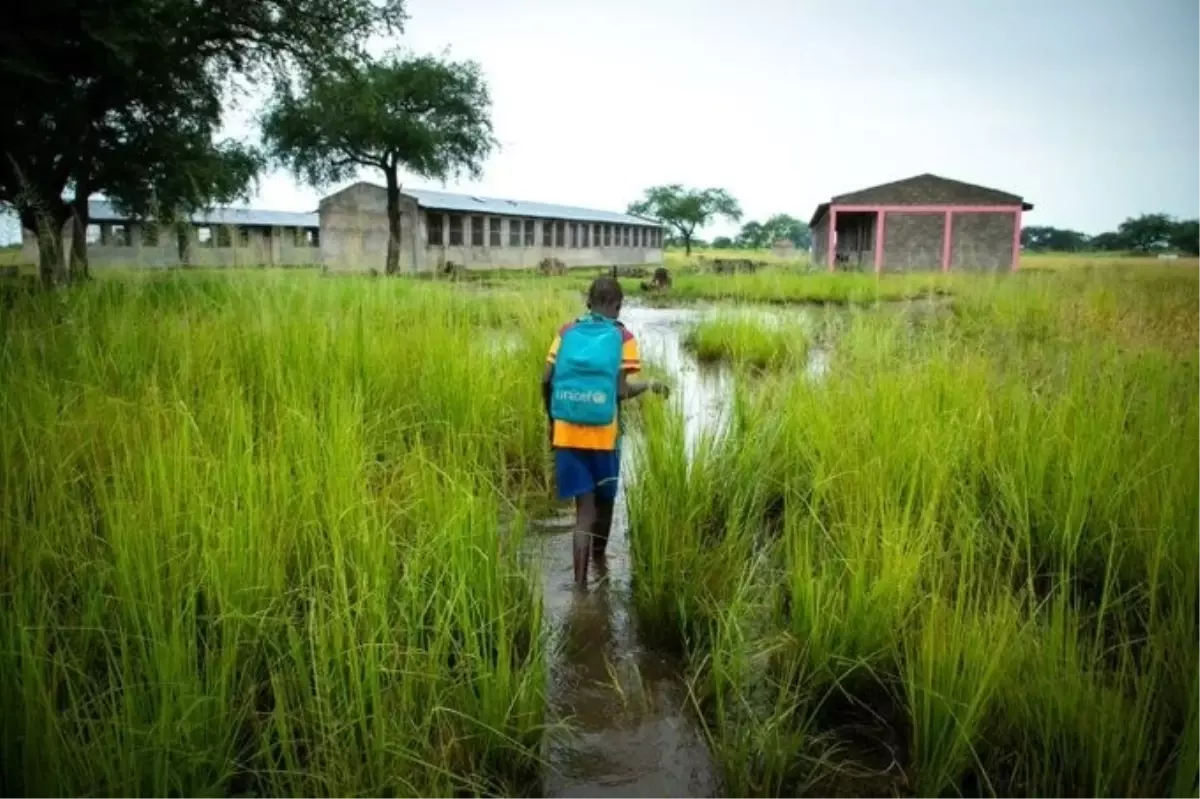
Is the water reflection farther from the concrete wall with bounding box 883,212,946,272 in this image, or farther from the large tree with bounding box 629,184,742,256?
the large tree with bounding box 629,184,742,256

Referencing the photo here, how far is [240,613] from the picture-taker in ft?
6.33

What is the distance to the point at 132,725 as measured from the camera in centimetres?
161

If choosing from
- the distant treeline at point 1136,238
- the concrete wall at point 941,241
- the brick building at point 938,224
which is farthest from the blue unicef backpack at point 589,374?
the distant treeline at point 1136,238

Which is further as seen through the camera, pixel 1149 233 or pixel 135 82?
pixel 1149 233

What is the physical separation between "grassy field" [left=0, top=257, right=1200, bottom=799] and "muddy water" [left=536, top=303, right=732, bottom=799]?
0.11m

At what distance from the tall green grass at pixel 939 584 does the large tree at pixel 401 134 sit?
26.2m

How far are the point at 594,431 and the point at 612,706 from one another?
1233 mm

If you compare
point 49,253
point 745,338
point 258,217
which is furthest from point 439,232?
point 49,253

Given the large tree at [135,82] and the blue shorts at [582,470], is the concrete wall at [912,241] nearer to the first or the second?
the large tree at [135,82]

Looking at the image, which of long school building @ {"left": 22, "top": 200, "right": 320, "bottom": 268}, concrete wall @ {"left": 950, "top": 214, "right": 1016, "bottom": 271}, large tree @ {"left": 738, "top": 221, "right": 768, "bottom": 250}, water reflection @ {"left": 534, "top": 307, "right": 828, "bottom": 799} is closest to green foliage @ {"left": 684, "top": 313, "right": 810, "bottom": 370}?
long school building @ {"left": 22, "top": 200, "right": 320, "bottom": 268}

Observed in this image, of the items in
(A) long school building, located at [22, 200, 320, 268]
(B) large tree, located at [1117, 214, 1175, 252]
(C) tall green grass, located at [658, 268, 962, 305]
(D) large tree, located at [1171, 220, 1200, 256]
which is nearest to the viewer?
(A) long school building, located at [22, 200, 320, 268]

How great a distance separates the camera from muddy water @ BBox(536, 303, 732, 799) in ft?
6.70

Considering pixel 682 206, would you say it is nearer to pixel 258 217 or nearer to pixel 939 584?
pixel 258 217

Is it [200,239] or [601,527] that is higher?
[200,239]
